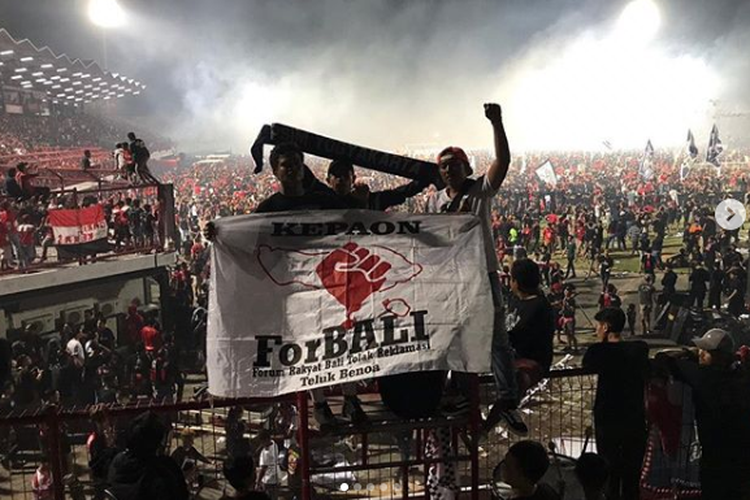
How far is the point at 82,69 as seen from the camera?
2370cm

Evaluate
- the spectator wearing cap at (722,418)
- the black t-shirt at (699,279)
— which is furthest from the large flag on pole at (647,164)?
the spectator wearing cap at (722,418)

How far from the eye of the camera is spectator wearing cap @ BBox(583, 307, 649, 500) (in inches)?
132

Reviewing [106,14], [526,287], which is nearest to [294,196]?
[526,287]

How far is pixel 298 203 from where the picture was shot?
10.5 ft

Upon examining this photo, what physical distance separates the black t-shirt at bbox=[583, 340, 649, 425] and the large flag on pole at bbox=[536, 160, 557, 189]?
22064mm

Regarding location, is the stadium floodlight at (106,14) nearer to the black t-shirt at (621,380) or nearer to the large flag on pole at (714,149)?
the large flag on pole at (714,149)

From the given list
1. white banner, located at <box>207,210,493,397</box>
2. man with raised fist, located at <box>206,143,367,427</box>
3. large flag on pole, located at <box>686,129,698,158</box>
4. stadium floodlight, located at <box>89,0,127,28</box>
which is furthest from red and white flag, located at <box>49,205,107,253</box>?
large flag on pole, located at <box>686,129,698,158</box>

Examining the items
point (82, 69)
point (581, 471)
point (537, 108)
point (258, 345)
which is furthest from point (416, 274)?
point (537, 108)

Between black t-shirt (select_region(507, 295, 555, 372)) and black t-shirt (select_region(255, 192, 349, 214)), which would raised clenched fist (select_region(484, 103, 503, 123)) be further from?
black t-shirt (select_region(507, 295, 555, 372))

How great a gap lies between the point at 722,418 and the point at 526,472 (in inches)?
53.9

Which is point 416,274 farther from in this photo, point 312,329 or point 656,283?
point 656,283

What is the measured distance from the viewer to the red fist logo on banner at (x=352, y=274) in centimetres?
300

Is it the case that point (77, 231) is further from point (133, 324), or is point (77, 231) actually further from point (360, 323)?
point (360, 323)

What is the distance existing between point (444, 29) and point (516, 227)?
9.29 m
